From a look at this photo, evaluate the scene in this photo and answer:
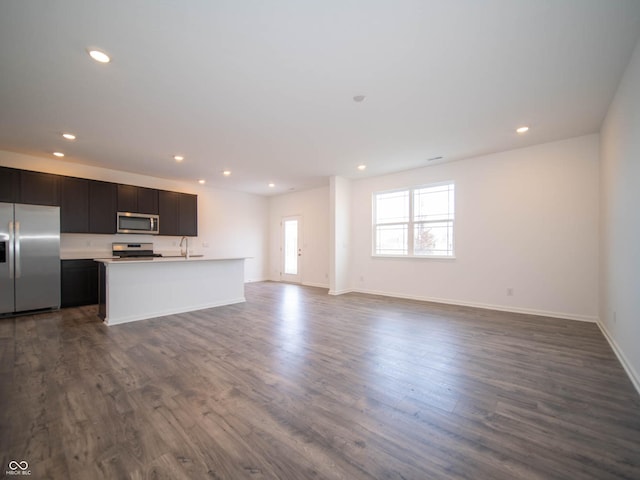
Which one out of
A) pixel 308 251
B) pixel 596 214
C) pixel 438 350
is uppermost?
pixel 596 214

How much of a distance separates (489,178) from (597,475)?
457 cm

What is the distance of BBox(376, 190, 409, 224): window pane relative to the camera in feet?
20.3

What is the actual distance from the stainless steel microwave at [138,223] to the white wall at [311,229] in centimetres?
362

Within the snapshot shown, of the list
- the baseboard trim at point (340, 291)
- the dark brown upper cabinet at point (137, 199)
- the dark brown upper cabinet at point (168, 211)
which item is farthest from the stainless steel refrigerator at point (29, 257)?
the baseboard trim at point (340, 291)

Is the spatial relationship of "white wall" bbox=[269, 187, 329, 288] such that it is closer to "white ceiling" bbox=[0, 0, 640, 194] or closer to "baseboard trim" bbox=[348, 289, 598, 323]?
"baseboard trim" bbox=[348, 289, 598, 323]

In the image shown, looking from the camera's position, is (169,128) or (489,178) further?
(489,178)

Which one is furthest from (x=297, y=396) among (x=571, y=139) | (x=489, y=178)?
(x=571, y=139)

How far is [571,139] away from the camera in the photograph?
168 inches

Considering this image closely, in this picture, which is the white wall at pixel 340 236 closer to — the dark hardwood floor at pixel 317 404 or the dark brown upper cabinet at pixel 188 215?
the dark hardwood floor at pixel 317 404

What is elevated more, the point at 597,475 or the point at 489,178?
the point at 489,178

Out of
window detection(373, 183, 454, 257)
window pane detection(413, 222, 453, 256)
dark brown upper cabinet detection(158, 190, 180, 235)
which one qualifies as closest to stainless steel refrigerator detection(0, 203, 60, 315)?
dark brown upper cabinet detection(158, 190, 180, 235)

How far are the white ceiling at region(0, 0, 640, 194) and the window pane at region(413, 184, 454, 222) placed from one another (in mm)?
1207

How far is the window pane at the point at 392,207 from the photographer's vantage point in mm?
6199

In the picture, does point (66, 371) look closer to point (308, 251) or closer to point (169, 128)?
point (169, 128)
